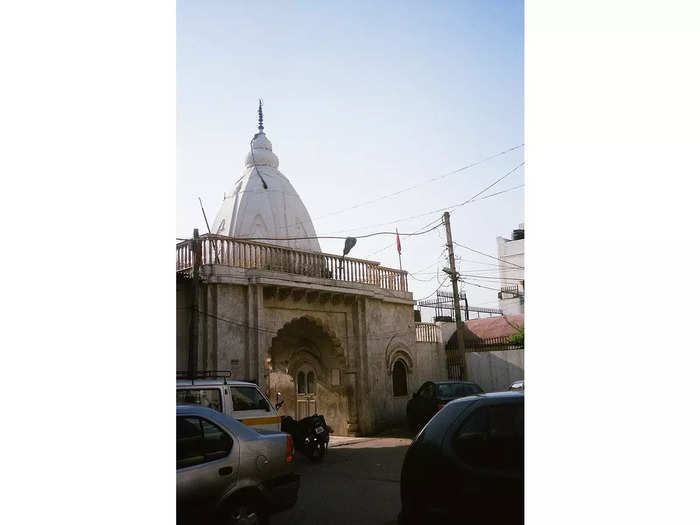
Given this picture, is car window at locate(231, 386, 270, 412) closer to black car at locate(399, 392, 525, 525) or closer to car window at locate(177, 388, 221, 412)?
car window at locate(177, 388, 221, 412)

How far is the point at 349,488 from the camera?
7312mm

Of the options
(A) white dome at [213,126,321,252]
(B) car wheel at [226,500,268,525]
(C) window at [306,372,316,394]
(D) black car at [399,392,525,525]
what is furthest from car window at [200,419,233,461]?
(A) white dome at [213,126,321,252]

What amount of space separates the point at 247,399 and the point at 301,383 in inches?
258

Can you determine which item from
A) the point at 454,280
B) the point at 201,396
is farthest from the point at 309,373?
the point at 201,396

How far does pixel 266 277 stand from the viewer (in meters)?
12.5

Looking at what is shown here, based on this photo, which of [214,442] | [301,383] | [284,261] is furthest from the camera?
[301,383]

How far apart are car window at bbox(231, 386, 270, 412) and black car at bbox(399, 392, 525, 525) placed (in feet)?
16.9

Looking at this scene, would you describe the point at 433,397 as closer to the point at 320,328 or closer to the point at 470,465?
the point at 320,328

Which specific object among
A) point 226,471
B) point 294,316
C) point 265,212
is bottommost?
A: point 226,471

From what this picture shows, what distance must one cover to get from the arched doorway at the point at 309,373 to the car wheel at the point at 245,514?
1021cm

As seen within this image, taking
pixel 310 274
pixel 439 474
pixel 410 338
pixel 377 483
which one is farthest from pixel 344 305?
pixel 439 474
